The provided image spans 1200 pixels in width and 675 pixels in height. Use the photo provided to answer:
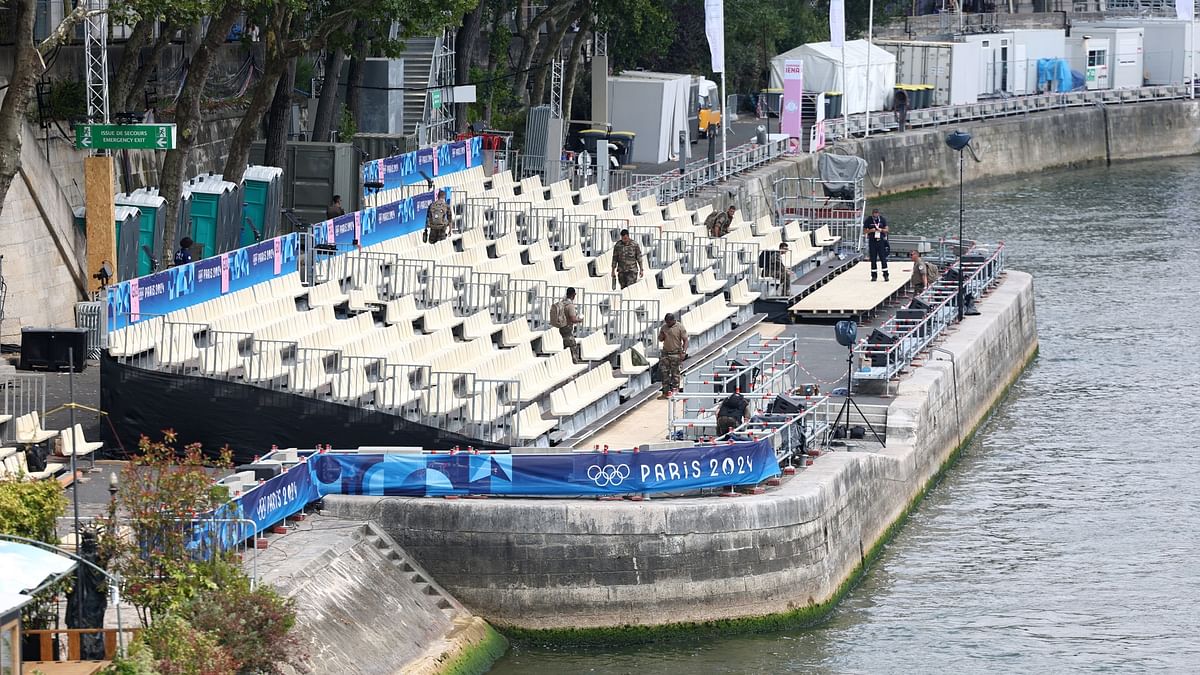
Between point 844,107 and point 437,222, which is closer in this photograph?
point 437,222

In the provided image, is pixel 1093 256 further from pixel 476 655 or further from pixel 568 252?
pixel 476 655

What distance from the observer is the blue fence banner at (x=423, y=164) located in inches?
1912

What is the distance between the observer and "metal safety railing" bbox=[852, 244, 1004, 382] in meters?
37.2

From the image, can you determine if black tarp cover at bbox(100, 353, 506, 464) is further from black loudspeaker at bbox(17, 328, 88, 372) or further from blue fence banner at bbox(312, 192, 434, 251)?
blue fence banner at bbox(312, 192, 434, 251)

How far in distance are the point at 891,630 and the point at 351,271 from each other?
13845 millimetres

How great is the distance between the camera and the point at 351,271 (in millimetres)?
39594

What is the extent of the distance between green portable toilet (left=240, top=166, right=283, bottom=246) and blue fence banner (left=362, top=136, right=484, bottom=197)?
2666mm

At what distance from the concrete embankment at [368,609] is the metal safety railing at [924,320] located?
1121 cm

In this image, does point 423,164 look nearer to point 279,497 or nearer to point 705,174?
point 705,174

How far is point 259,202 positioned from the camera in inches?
1774

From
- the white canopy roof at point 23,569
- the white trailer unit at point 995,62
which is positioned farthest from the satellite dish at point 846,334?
the white trailer unit at point 995,62

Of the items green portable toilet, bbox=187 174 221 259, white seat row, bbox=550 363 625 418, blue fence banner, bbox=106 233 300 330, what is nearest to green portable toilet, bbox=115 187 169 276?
green portable toilet, bbox=187 174 221 259

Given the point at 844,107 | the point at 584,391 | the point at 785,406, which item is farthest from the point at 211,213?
the point at 844,107

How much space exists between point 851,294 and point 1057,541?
12155 mm
